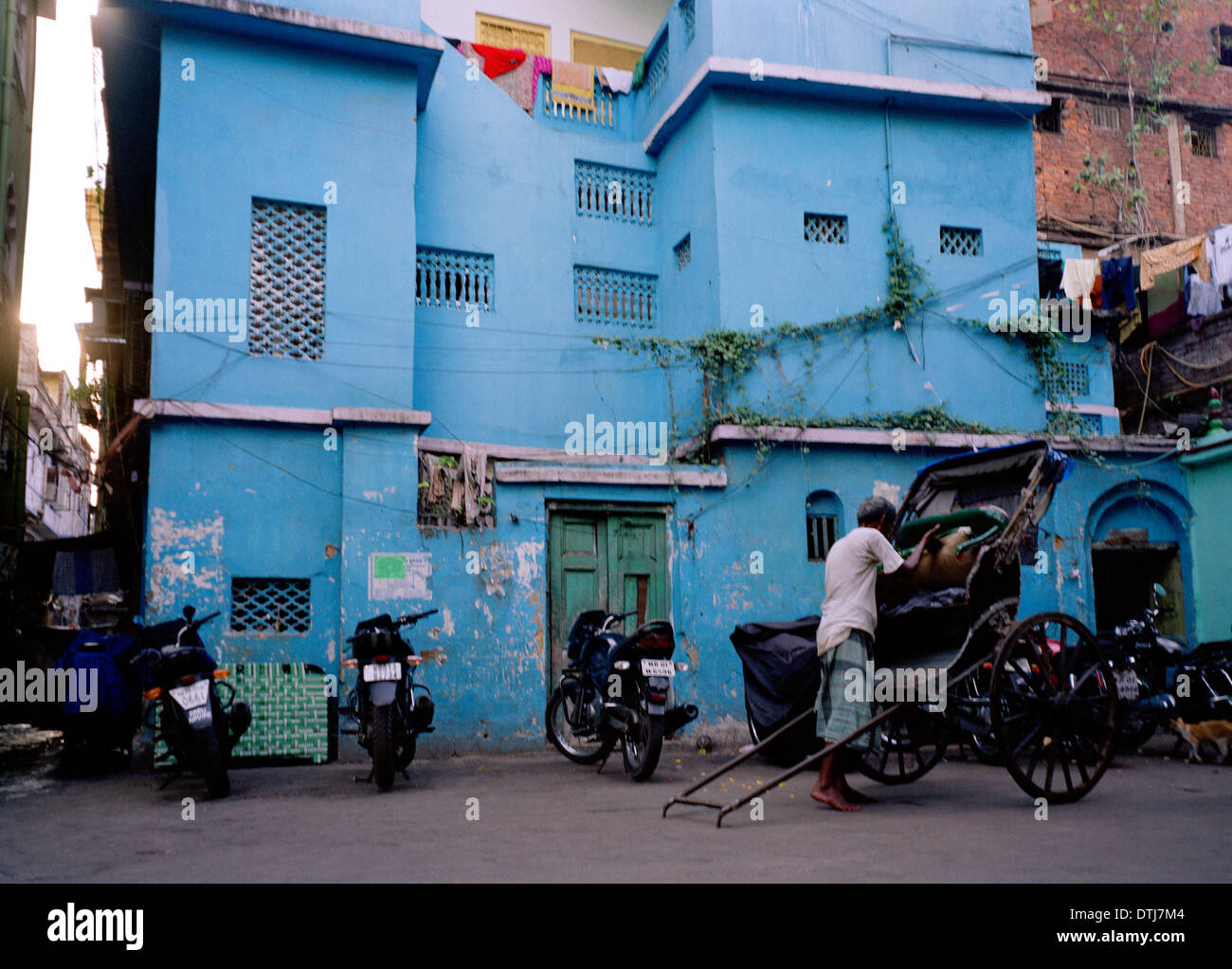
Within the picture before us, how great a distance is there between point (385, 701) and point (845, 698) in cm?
331

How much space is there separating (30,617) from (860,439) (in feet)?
40.6

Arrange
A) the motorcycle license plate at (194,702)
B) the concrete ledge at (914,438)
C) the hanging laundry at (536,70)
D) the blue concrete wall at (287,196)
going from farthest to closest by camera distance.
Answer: the hanging laundry at (536,70)
the concrete ledge at (914,438)
the blue concrete wall at (287,196)
the motorcycle license plate at (194,702)

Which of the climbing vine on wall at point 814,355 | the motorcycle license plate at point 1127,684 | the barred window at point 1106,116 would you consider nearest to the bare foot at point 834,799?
the motorcycle license plate at point 1127,684

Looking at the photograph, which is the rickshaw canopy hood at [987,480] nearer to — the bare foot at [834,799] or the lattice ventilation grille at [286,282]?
the bare foot at [834,799]

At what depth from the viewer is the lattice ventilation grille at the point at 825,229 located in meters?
13.0

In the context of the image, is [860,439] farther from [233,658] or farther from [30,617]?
[30,617]

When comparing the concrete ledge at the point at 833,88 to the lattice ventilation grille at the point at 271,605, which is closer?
the lattice ventilation grille at the point at 271,605

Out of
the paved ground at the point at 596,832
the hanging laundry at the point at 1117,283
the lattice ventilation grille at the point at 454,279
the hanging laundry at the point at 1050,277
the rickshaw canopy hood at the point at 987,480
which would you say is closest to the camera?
the paved ground at the point at 596,832

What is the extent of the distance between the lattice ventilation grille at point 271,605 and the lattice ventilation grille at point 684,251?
6.42 m

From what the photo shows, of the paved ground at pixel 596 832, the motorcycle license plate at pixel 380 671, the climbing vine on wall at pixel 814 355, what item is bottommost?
the paved ground at pixel 596 832

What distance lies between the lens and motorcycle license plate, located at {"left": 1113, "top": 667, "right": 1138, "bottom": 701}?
8.67 meters

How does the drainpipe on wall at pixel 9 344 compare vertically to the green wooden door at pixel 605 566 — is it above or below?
above
